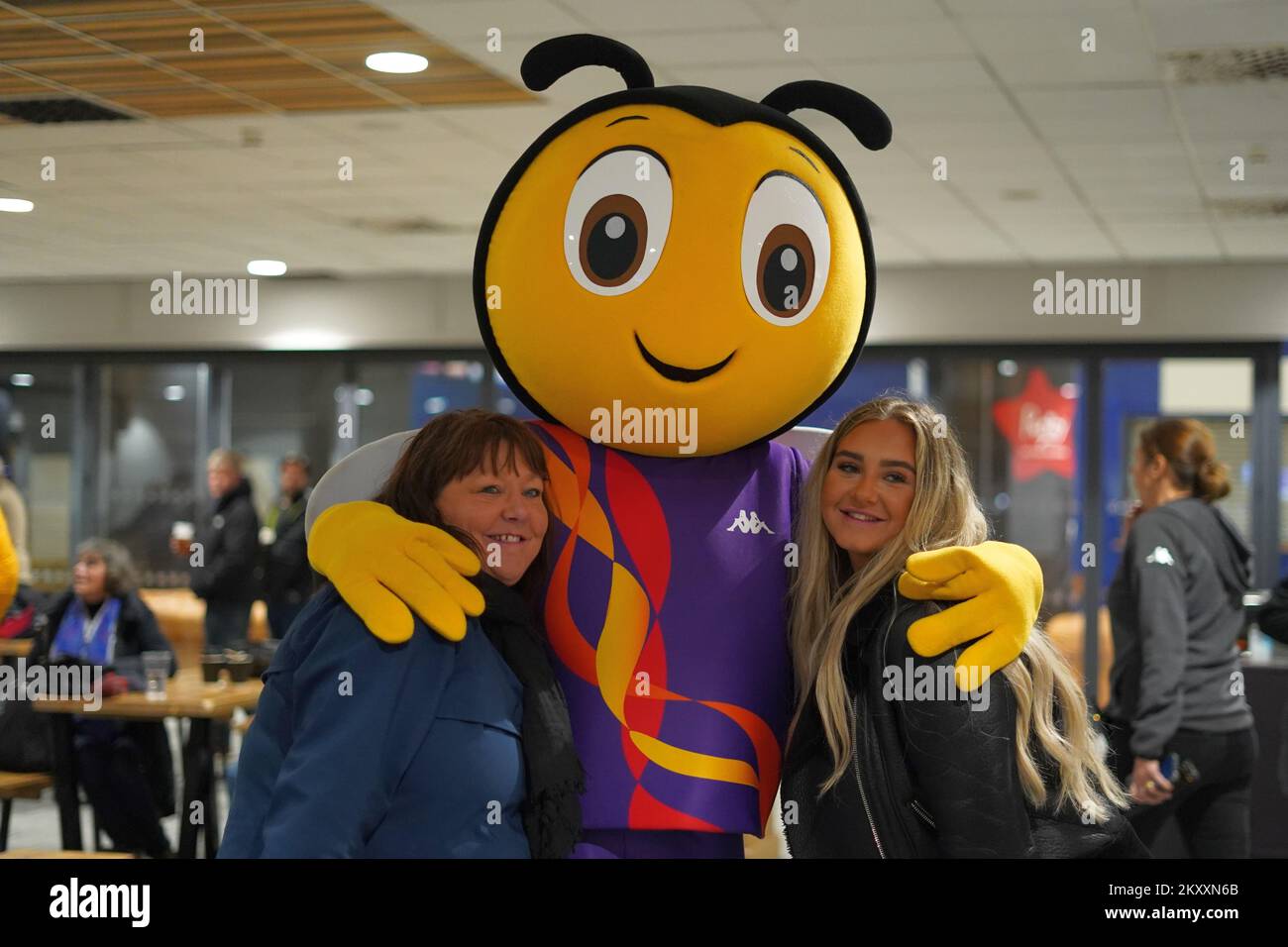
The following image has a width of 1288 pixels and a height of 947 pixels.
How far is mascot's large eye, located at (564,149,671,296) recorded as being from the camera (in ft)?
7.34

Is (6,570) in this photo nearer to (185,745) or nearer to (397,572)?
(185,745)

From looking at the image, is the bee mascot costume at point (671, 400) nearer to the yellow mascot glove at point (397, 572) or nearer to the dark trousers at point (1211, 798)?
the yellow mascot glove at point (397, 572)

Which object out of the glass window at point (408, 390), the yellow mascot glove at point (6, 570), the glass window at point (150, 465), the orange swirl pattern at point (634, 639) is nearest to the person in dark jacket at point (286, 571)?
the yellow mascot glove at point (6, 570)

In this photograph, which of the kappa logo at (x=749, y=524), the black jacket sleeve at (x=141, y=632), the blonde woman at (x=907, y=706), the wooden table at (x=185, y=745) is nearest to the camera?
the blonde woman at (x=907, y=706)

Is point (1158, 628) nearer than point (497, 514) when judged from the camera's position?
No

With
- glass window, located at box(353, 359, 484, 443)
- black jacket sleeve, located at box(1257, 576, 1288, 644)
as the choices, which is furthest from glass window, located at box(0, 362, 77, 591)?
black jacket sleeve, located at box(1257, 576, 1288, 644)

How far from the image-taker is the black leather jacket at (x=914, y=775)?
6.71 ft

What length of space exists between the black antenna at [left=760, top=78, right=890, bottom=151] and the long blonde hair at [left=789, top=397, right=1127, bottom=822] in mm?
507

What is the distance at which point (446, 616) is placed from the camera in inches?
80.7

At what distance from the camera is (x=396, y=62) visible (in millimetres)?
4996

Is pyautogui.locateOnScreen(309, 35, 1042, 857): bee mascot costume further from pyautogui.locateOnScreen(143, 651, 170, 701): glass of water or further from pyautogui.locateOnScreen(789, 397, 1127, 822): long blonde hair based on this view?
pyautogui.locateOnScreen(143, 651, 170, 701): glass of water

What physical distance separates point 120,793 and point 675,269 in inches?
145

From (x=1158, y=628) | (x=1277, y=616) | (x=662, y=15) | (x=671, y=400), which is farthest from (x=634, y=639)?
(x=662, y=15)
